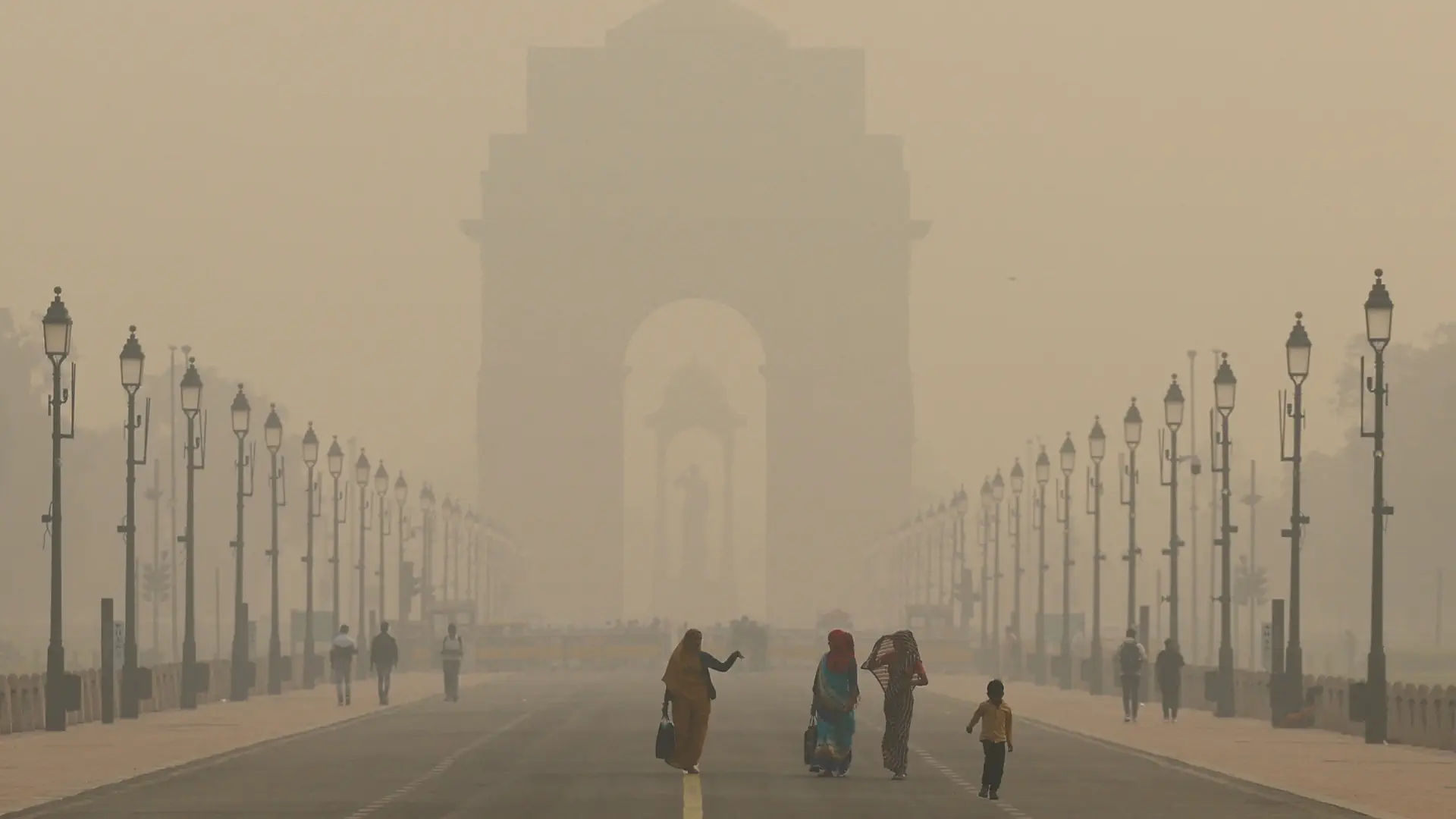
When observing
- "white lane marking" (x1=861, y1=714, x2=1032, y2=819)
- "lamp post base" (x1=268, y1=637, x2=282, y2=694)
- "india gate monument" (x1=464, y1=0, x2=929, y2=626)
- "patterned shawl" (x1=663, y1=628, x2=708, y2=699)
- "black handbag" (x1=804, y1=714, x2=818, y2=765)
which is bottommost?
"lamp post base" (x1=268, y1=637, x2=282, y2=694)

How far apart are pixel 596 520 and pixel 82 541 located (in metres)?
35.6

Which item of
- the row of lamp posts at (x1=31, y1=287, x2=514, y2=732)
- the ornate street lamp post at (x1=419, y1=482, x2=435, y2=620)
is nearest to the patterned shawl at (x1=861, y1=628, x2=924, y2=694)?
the row of lamp posts at (x1=31, y1=287, x2=514, y2=732)

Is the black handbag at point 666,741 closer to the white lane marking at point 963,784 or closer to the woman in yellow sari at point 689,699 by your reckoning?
the woman in yellow sari at point 689,699

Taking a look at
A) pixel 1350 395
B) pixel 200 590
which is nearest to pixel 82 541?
pixel 200 590

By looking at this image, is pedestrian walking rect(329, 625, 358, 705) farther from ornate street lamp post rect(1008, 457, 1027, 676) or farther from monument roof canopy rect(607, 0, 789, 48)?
monument roof canopy rect(607, 0, 789, 48)

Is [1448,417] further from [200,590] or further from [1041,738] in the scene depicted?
[1041,738]

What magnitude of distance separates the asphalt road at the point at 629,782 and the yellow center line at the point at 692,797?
3 cm

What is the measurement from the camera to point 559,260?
551 feet

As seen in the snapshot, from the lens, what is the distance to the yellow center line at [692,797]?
1123 inches

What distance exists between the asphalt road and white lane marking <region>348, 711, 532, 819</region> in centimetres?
3

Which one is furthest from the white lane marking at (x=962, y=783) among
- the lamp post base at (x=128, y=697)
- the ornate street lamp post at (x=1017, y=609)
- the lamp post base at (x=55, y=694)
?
the ornate street lamp post at (x=1017, y=609)

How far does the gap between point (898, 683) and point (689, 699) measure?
222 centimetres

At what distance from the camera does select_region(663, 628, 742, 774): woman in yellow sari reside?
3431 cm

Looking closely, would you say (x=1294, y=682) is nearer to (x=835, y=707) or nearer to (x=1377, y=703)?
(x=1377, y=703)
